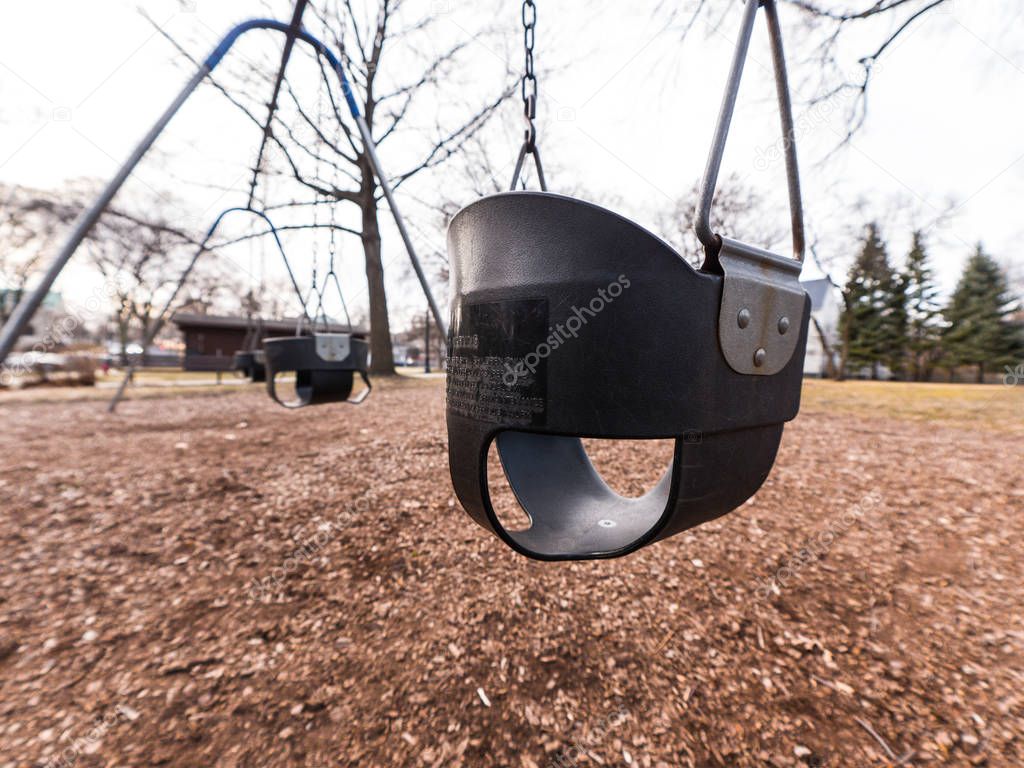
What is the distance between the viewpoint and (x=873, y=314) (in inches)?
964

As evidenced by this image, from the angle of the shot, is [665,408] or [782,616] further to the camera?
[782,616]

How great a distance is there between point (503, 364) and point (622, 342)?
190mm

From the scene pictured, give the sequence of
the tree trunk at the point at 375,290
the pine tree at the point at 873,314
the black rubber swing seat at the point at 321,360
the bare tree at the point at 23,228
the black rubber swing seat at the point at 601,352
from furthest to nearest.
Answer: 1. the pine tree at the point at 873,314
2. the tree trunk at the point at 375,290
3. the bare tree at the point at 23,228
4. the black rubber swing seat at the point at 321,360
5. the black rubber swing seat at the point at 601,352

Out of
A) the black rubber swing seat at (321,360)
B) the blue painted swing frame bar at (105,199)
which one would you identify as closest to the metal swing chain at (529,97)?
the blue painted swing frame bar at (105,199)

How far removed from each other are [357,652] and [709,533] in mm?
1706

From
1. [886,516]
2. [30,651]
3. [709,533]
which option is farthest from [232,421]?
[886,516]

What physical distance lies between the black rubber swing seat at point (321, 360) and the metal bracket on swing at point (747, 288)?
2.37 metres

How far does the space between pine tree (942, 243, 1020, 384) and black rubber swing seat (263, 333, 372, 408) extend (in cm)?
3120

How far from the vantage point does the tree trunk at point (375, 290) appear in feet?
27.8

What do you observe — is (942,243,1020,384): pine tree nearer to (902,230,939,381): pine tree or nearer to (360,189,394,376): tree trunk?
(902,230,939,381): pine tree

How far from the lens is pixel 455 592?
1.83 meters

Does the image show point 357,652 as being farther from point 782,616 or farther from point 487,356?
point 782,616

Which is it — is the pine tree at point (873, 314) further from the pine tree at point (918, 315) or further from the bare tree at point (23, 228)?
the bare tree at point (23, 228)

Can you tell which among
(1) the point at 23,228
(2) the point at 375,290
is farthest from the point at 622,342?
(1) the point at 23,228
